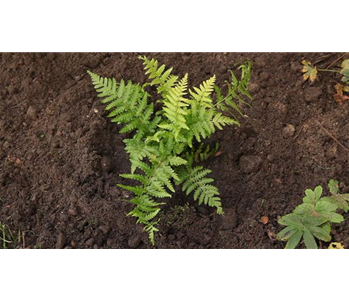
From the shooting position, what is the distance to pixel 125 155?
341 cm

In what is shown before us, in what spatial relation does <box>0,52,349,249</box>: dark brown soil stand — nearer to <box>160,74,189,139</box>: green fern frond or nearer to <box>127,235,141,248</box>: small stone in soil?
<box>127,235,141,248</box>: small stone in soil

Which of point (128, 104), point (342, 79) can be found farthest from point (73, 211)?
point (342, 79)

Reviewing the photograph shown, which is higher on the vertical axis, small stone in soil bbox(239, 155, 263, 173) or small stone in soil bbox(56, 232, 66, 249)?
small stone in soil bbox(239, 155, 263, 173)

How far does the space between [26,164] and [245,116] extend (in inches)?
64.1

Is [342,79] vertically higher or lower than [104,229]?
higher

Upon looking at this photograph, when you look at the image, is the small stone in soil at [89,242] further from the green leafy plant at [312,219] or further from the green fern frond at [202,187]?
the green leafy plant at [312,219]

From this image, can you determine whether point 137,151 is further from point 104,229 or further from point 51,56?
point 51,56

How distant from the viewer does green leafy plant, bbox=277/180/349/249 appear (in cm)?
290

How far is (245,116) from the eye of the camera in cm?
349

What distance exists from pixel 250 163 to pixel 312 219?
0.59 metres

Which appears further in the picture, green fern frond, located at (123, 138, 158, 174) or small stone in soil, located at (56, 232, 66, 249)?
small stone in soil, located at (56, 232, 66, 249)

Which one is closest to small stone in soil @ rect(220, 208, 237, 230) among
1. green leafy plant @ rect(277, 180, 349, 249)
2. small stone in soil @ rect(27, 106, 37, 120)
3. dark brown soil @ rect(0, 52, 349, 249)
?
Answer: dark brown soil @ rect(0, 52, 349, 249)
